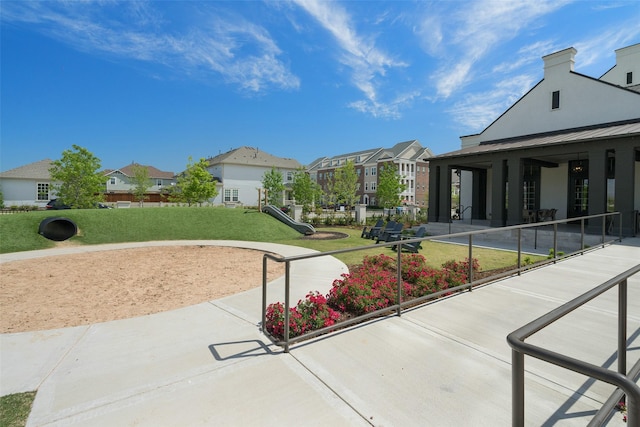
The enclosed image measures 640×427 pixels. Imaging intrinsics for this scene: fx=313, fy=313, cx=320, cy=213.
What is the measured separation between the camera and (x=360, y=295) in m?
5.26

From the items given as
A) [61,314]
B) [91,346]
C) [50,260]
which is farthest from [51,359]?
[50,260]

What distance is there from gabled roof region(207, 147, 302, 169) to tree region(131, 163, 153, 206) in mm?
11311

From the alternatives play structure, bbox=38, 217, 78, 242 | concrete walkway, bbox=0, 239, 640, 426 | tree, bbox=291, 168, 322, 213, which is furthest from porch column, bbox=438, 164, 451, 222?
play structure, bbox=38, 217, 78, 242

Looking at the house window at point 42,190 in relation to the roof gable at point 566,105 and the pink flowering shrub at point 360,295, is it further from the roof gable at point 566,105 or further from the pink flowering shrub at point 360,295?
the roof gable at point 566,105

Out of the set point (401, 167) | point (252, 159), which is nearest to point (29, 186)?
point (252, 159)

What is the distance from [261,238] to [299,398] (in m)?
15.6

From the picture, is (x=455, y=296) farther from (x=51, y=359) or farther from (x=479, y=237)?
(x=479, y=237)

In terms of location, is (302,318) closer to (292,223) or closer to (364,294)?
(364,294)

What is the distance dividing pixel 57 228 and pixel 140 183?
137ft

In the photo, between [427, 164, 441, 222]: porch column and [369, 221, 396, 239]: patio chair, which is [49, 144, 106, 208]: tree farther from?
[427, 164, 441, 222]: porch column

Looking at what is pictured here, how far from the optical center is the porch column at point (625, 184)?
511 inches

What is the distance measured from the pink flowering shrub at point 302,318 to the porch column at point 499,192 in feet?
52.9

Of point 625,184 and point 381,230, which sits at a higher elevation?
point 625,184

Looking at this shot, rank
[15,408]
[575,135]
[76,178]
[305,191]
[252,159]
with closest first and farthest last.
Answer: [15,408], [575,135], [76,178], [305,191], [252,159]
